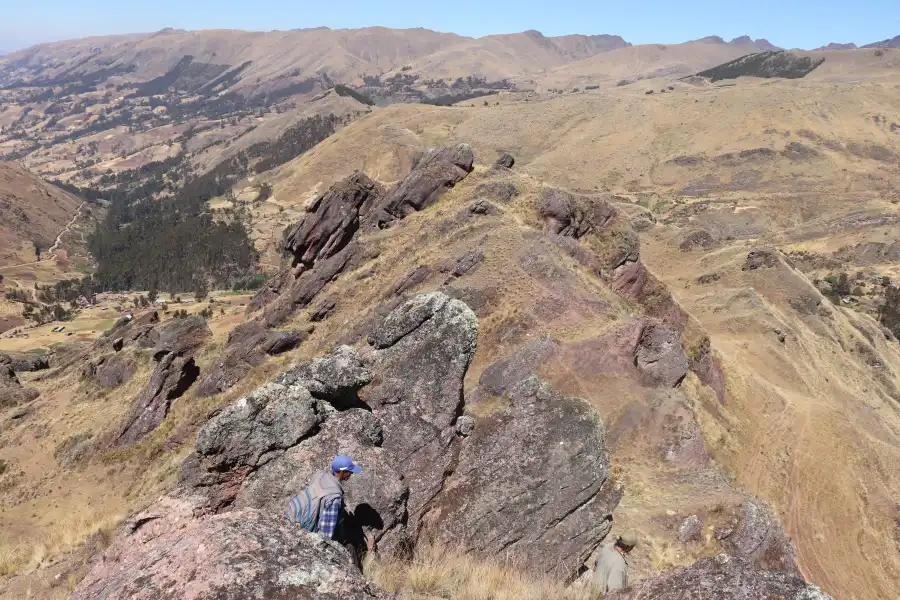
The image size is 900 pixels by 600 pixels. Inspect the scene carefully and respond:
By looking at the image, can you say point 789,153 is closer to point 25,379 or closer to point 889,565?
point 889,565

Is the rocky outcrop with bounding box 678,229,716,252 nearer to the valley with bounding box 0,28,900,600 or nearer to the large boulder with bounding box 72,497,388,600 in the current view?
the valley with bounding box 0,28,900,600

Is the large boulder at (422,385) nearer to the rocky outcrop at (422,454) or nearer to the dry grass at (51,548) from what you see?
the rocky outcrop at (422,454)

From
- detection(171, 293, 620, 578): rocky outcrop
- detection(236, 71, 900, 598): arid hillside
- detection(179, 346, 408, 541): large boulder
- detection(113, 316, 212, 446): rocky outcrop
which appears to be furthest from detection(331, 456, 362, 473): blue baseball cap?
detection(113, 316, 212, 446): rocky outcrop

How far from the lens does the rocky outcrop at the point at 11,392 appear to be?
Result: 35875 millimetres

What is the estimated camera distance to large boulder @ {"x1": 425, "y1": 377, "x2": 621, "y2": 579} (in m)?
10.4

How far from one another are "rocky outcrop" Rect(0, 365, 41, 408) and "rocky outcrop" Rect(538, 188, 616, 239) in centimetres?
3664

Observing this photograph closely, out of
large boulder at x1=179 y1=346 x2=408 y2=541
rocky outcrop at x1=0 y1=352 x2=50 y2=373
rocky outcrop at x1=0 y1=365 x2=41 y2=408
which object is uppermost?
large boulder at x1=179 y1=346 x2=408 y2=541

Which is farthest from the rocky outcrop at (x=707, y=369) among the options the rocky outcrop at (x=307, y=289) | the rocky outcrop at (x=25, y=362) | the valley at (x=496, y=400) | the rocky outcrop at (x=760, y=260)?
the rocky outcrop at (x=25, y=362)

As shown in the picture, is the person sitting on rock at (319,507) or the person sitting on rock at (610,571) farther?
the person sitting on rock at (610,571)

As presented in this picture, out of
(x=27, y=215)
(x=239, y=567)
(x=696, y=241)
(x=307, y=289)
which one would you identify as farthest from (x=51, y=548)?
(x=27, y=215)

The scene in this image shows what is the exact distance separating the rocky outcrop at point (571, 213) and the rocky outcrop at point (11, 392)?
36.6 m

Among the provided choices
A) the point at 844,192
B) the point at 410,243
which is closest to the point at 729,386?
the point at 410,243

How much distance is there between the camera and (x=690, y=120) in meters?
148

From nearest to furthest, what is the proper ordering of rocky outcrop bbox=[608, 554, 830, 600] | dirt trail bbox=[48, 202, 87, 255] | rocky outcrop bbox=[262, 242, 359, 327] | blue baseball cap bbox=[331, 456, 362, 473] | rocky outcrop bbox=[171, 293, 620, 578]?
rocky outcrop bbox=[608, 554, 830, 600]
blue baseball cap bbox=[331, 456, 362, 473]
rocky outcrop bbox=[171, 293, 620, 578]
rocky outcrop bbox=[262, 242, 359, 327]
dirt trail bbox=[48, 202, 87, 255]
